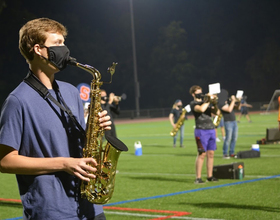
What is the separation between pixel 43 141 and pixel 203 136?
8.80m

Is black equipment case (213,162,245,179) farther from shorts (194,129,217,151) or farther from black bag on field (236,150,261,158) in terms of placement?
black bag on field (236,150,261,158)

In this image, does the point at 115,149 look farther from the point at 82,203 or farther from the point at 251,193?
the point at 251,193

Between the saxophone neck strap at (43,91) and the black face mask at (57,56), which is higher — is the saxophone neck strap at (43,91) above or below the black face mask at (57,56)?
below

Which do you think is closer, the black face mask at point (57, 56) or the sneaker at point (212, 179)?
the black face mask at point (57, 56)

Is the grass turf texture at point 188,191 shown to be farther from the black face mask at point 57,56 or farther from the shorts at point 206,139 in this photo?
the black face mask at point 57,56

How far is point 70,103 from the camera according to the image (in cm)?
357

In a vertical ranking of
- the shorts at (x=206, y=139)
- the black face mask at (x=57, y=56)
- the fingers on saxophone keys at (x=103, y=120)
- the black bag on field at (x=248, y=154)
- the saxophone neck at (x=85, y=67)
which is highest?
the black face mask at (x=57, y=56)

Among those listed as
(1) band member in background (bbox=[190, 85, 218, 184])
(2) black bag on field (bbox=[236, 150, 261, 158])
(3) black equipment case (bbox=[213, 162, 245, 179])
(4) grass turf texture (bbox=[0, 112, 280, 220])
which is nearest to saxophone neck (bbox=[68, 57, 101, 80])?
(4) grass turf texture (bbox=[0, 112, 280, 220])

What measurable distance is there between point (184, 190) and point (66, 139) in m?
8.01

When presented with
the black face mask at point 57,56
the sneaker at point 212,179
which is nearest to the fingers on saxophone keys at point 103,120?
the black face mask at point 57,56

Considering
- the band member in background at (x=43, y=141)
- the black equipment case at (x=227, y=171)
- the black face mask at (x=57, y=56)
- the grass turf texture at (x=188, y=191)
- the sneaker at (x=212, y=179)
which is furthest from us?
the black equipment case at (x=227, y=171)

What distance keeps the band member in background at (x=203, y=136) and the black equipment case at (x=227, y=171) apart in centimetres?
35

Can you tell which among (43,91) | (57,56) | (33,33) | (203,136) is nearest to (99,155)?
(43,91)

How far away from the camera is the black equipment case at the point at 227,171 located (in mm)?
12328
